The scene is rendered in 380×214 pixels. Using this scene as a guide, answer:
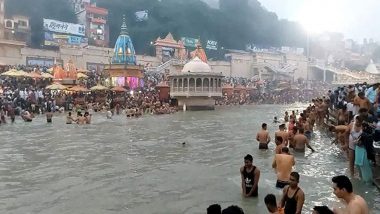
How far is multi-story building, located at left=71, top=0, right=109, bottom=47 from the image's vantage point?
61.0 m

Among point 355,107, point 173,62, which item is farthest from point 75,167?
point 173,62

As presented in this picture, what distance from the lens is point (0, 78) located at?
3222cm

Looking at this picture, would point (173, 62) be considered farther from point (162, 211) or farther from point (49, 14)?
point (162, 211)

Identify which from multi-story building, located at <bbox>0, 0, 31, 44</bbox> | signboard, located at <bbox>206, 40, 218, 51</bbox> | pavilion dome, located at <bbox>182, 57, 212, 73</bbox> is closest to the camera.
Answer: pavilion dome, located at <bbox>182, 57, 212, 73</bbox>

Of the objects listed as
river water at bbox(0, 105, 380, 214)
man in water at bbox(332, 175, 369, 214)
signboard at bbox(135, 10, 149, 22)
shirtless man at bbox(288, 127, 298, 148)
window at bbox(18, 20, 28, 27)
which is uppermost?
signboard at bbox(135, 10, 149, 22)

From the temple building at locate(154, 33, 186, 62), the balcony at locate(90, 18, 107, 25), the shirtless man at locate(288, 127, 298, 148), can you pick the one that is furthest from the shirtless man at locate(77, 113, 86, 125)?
the balcony at locate(90, 18, 107, 25)

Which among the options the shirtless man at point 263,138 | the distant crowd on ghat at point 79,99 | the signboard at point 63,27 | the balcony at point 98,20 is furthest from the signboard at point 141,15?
the shirtless man at point 263,138

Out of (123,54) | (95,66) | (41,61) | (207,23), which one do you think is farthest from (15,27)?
(207,23)

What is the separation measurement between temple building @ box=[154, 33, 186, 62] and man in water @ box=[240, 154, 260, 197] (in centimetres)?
5215

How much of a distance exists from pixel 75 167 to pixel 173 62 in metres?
44.8

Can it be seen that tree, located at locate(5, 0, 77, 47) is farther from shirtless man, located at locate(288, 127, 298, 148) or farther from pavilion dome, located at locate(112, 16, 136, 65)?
shirtless man, located at locate(288, 127, 298, 148)

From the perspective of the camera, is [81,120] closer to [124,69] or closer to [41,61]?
[124,69]

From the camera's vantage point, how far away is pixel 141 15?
73.3m

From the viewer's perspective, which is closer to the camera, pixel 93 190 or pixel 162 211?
pixel 162 211
